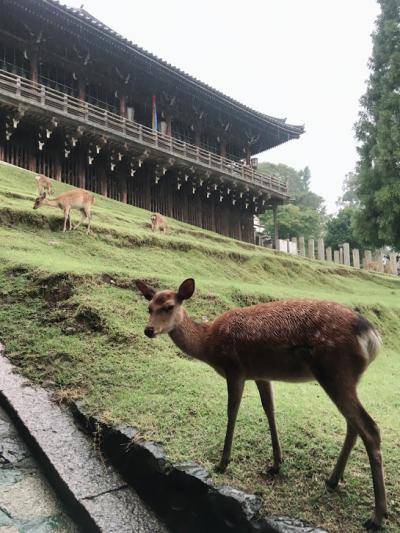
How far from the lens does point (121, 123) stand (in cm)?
2280

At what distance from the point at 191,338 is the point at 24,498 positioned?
1718 mm

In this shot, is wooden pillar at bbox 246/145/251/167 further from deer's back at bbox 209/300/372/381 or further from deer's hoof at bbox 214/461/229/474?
deer's hoof at bbox 214/461/229/474

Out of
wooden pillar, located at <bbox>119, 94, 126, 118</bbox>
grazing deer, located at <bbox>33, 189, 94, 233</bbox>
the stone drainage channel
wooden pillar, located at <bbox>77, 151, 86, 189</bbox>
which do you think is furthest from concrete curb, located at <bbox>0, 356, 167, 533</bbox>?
wooden pillar, located at <bbox>119, 94, 126, 118</bbox>

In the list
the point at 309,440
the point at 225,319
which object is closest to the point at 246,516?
the point at 309,440

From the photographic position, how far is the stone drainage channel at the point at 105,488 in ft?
10.5

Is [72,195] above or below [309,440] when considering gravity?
above

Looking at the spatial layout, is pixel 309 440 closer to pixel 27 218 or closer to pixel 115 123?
pixel 27 218

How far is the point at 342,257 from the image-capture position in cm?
3033

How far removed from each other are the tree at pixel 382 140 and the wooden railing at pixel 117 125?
764 cm

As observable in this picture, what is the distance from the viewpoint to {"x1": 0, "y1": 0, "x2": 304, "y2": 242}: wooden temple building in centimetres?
1984

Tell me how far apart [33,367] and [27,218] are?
7.33m

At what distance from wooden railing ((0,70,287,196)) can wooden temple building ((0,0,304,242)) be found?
6cm

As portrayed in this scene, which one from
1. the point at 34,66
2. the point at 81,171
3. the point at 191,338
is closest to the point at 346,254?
the point at 81,171

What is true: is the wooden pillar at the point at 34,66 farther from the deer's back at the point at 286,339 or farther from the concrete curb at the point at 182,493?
the deer's back at the point at 286,339
